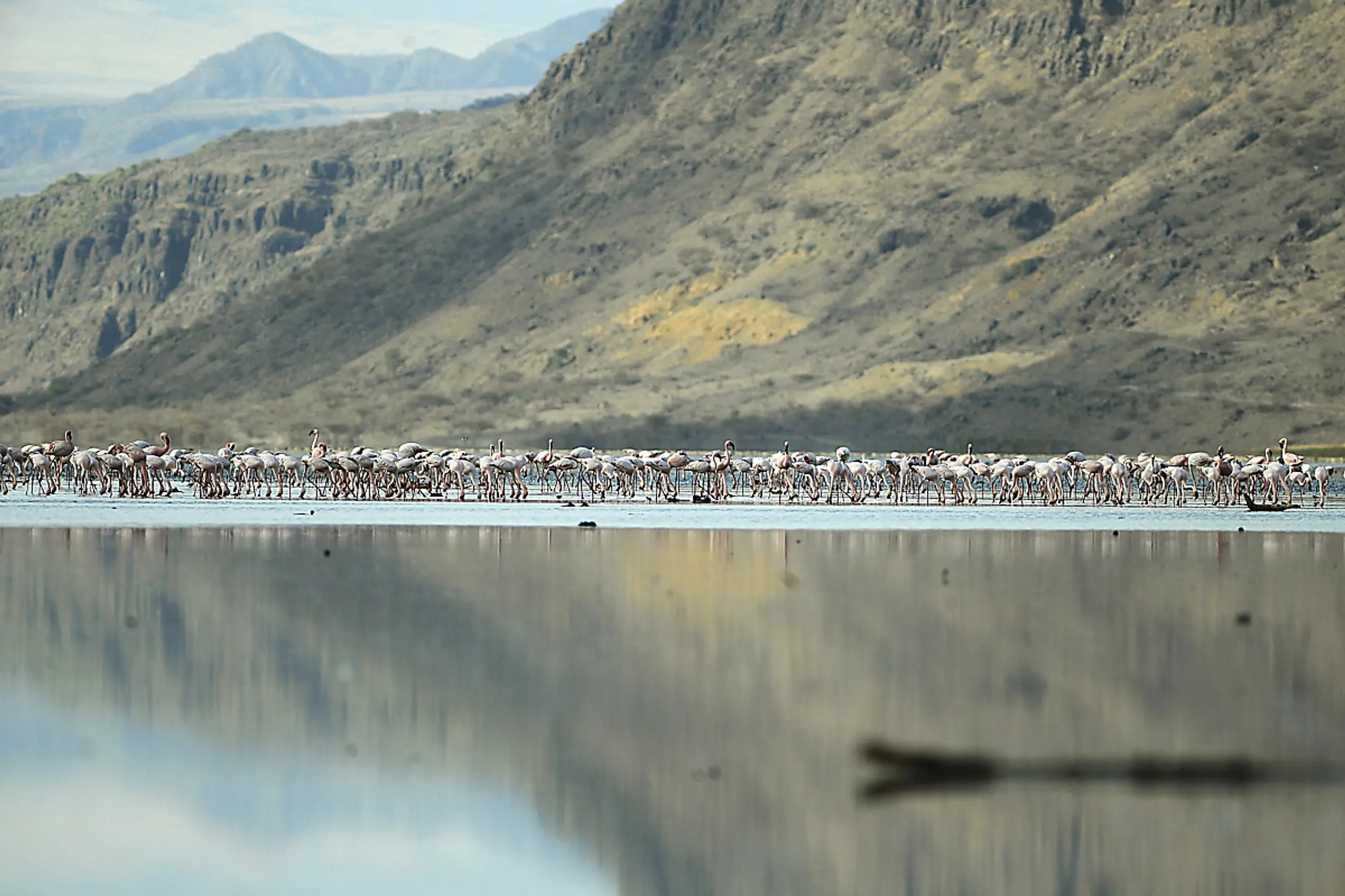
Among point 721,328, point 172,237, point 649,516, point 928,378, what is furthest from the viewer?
point 172,237

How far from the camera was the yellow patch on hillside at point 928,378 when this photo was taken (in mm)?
92312

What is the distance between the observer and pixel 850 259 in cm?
10794

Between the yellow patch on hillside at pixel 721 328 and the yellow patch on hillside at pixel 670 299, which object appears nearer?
the yellow patch on hillside at pixel 721 328

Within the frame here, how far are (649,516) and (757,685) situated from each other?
26368 millimetres

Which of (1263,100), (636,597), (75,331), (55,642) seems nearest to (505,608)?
(636,597)

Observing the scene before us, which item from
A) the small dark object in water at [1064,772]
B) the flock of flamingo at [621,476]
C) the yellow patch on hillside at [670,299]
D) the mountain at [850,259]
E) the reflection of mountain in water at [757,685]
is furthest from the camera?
the yellow patch on hillside at [670,299]

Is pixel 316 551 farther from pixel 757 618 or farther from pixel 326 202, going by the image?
pixel 326 202

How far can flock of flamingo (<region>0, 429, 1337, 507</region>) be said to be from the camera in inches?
1907

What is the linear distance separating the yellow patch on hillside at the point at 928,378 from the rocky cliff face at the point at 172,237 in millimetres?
74779

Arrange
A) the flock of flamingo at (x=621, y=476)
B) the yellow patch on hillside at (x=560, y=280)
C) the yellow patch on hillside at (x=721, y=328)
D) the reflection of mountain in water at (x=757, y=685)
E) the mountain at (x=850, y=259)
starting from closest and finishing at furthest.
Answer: the reflection of mountain in water at (x=757, y=685) < the flock of flamingo at (x=621, y=476) < the mountain at (x=850, y=259) < the yellow patch on hillside at (x=721, y=328) < the yellow patch on hillside at (x=560, y=280)

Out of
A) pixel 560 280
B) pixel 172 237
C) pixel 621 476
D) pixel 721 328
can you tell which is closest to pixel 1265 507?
pixel 621 476

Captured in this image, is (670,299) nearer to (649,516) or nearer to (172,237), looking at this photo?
(649,516)

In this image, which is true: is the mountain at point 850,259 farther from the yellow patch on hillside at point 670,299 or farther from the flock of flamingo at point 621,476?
the flock of flamingo at point 621,476

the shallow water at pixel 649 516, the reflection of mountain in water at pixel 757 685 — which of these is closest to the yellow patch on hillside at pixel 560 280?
the shallow water at pixel 649 516
